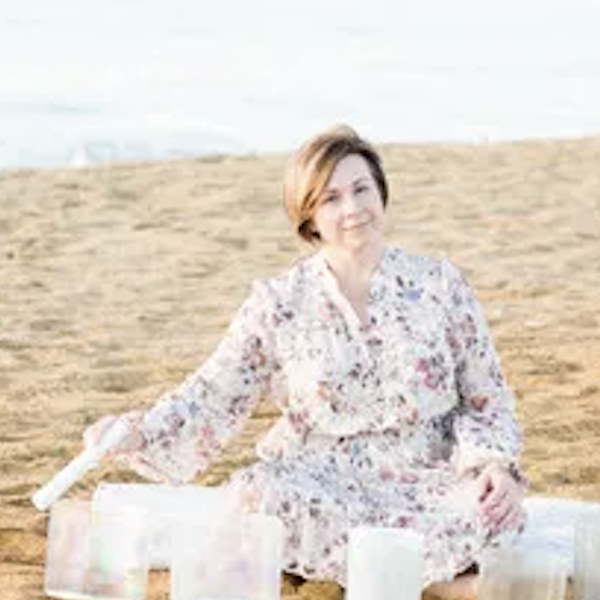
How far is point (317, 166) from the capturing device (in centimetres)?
408

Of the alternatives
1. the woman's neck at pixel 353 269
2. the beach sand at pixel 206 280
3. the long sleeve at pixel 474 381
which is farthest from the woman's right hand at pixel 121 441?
the long sleeve at pixel 474 381

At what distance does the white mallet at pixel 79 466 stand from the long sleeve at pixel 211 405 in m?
0.11

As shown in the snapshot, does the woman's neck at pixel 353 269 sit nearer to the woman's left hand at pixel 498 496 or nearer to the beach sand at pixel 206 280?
the woman's left hand at pixel 498 496

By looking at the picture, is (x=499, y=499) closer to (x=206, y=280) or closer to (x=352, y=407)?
(x=352, y=407)

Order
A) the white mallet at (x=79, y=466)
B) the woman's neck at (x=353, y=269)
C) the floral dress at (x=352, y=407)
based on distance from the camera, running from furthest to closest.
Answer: the woman's neck at (x=353, y=269), the floral dress at (x=352, y=407), the white mallet at (x=79, y=466)

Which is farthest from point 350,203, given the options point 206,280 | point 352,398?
point 206,280

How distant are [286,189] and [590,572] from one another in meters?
0.86

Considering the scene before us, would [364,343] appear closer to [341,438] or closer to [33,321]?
[341,438]

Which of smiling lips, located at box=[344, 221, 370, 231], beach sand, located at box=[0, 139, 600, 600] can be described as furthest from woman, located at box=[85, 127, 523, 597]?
beach sand, located at box=[0, 139, 600, 600]

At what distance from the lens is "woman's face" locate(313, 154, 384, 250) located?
4066 millimetres

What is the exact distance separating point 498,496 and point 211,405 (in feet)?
1.79

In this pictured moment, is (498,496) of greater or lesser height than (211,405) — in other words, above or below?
below

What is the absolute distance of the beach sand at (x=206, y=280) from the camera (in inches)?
227

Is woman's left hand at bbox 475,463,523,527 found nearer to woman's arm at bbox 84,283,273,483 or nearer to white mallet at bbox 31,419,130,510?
woman's arm at bbox 84,283,273,483
